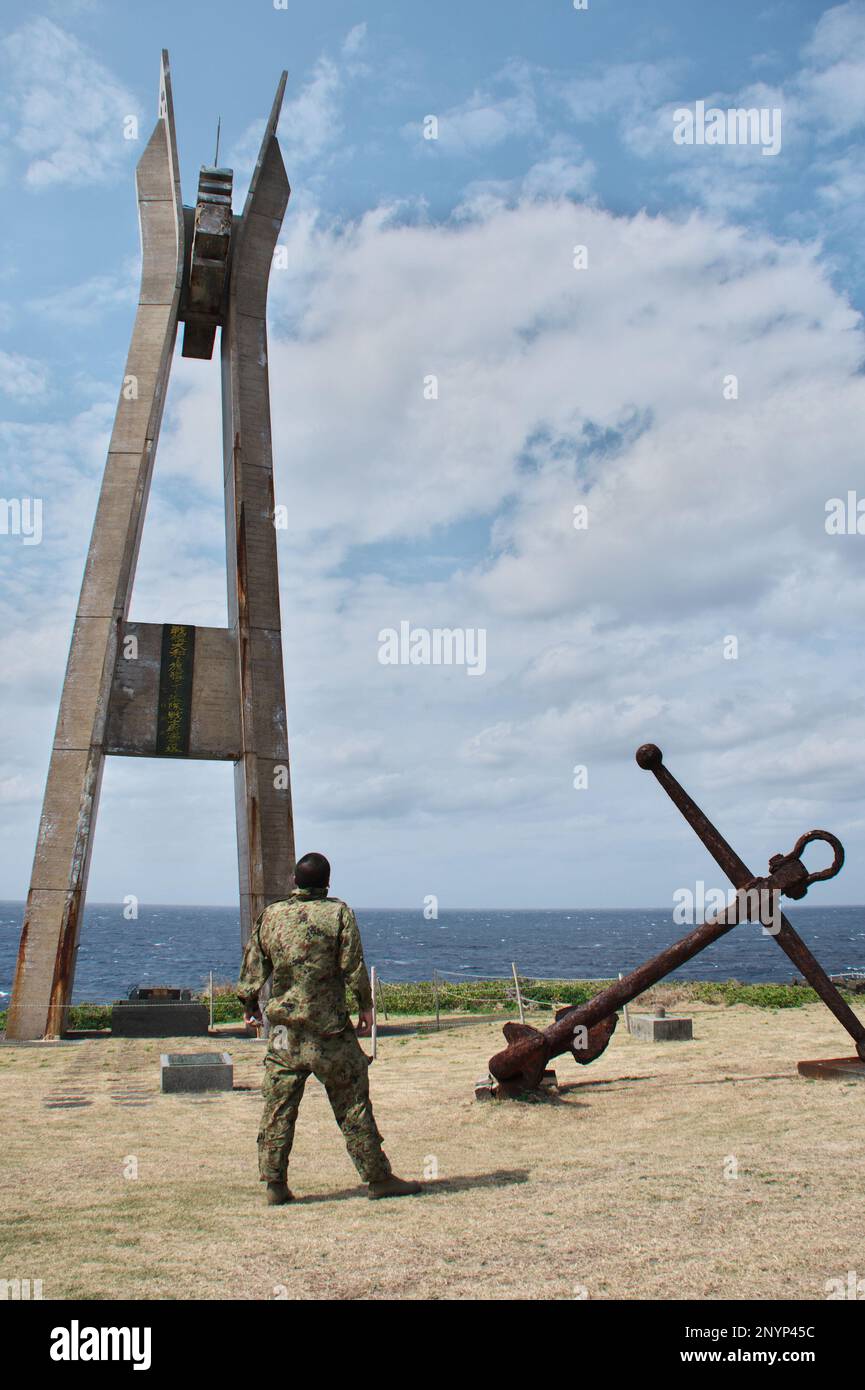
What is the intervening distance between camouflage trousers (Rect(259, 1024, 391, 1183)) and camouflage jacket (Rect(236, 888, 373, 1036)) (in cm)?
10

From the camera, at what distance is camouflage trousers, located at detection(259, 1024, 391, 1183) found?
17.6 feet

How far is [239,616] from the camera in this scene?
1752 cm

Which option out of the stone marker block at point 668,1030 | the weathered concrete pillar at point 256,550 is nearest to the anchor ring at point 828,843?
the stone marker block at point 668,1030

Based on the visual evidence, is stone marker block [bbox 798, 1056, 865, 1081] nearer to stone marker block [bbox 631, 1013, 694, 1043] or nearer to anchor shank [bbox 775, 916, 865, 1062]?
anchor shank [bbox 775, 916, 865, 1062]

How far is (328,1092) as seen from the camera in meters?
5.36

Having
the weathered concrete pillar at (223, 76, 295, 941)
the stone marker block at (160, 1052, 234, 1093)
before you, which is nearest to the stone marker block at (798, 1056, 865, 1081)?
the stone marker block at (160, 1052, 234, 1093)

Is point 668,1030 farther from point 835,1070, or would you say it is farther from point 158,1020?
point 158,1020

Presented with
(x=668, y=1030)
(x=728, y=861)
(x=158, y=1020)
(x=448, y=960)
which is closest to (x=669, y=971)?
(x=728, y=861)

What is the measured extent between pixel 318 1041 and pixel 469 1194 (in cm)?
113

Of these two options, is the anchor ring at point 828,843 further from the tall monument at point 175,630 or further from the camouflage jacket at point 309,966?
the tall monument at point 175,630

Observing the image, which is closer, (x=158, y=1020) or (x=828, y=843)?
(x=828, y=843)
